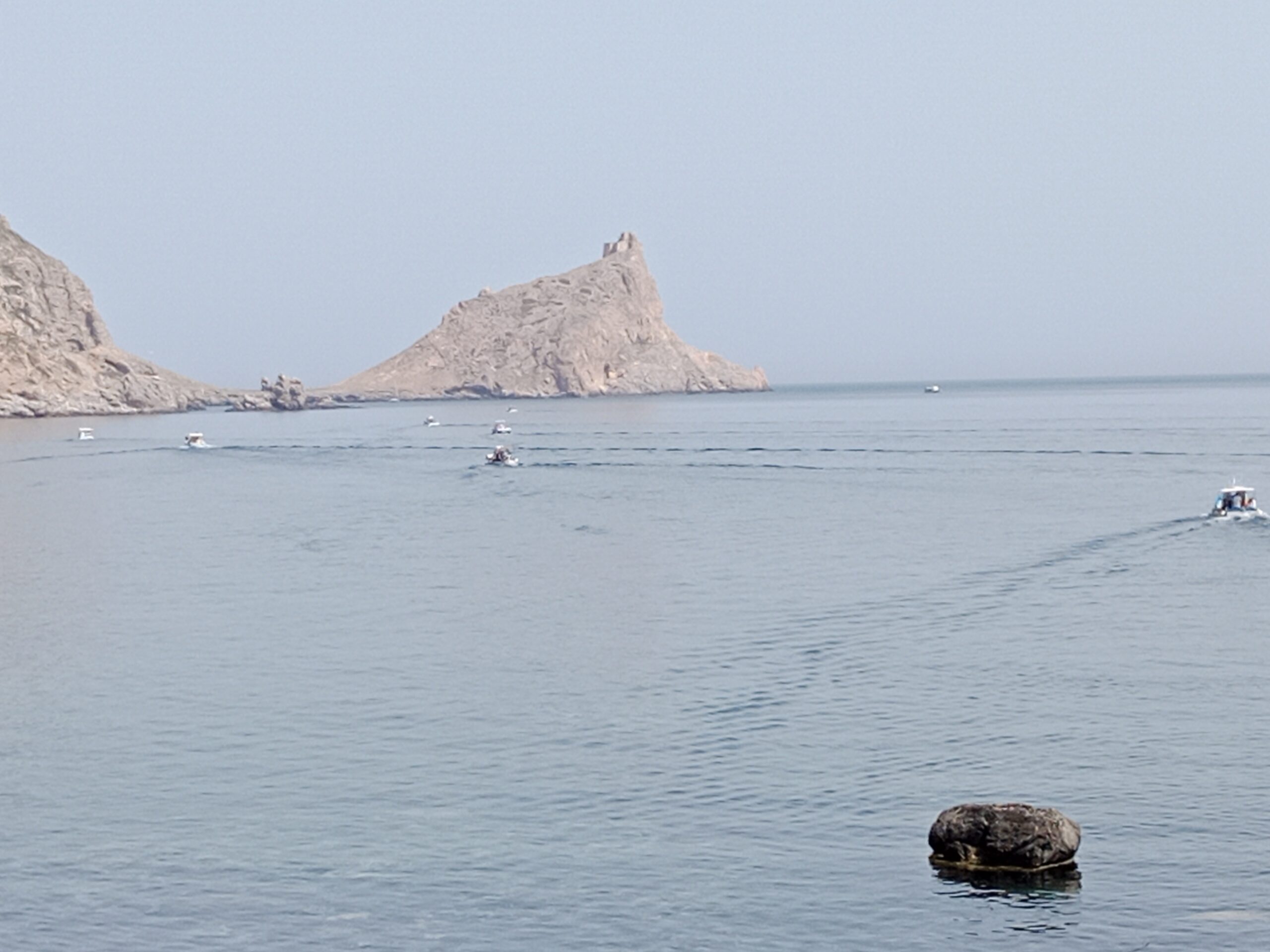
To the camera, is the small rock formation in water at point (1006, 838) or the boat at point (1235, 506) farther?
the boat at point (1235, 506)

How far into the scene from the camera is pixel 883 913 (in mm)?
22203

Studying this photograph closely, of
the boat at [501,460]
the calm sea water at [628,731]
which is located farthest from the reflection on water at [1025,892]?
the boat at [501,460]

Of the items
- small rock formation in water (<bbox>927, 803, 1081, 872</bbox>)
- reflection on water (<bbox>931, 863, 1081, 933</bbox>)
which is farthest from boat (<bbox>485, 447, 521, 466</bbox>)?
reflection on water (<bbox>931, 863, 1081, 933</bbox>)

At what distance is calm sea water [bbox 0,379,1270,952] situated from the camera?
2258cm

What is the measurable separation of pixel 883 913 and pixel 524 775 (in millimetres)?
9674

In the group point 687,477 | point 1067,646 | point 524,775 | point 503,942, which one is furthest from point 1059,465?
point 503,942

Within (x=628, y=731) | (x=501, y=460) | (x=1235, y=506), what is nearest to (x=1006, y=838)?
(x=628, y=731)

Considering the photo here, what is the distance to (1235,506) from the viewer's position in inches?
2950

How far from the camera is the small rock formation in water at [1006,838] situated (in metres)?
23.6

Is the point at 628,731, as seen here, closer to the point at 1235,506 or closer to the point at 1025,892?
the point at 1025,892

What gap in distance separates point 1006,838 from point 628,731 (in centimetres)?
1156

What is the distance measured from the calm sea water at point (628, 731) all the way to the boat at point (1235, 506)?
94.0 inches

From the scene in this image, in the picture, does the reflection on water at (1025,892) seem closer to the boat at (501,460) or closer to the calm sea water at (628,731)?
the calm sea water at (628,731)

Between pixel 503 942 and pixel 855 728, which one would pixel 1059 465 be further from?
pixel 503 942
